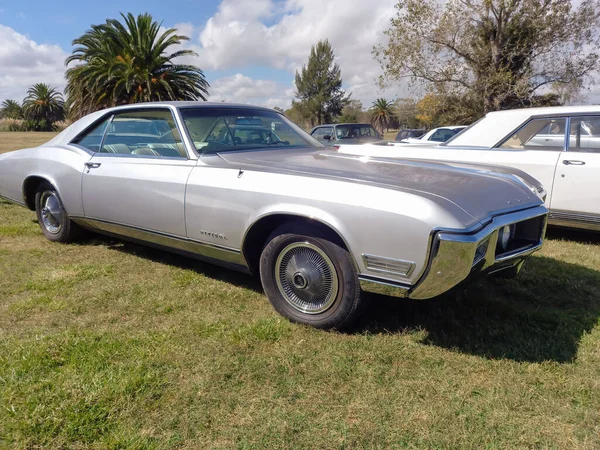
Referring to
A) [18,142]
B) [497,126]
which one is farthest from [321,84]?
[497,126]

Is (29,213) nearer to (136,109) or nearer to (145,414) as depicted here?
(136,109)

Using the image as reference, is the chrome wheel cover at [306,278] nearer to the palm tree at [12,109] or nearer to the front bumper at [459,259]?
the front bumper at [459,259]

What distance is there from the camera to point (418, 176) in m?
2.69

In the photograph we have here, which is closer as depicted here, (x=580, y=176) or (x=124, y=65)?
(x=580, y=176)

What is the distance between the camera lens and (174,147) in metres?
3.44

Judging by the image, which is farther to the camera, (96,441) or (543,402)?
(543,402)

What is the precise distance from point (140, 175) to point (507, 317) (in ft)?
8.99

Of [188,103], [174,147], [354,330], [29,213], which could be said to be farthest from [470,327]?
[29,213]

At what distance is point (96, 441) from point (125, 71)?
71.6ft

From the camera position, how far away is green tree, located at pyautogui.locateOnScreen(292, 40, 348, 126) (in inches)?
2028

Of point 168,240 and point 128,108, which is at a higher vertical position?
point 128,108

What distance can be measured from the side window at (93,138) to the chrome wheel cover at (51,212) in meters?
0.59

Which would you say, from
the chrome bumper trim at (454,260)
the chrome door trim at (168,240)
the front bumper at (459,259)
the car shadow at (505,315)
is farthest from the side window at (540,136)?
the chrome door trim at (168,240)

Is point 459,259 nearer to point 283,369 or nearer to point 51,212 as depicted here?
point 283,369
